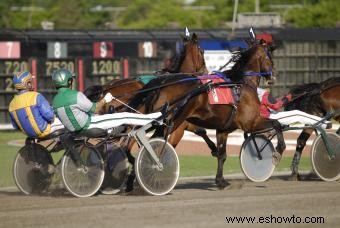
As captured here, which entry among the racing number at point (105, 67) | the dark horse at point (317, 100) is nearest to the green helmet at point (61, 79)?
the dark horse at point (317, 100)

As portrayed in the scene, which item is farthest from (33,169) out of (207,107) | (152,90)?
(207,107)

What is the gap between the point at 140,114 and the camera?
1280 cm

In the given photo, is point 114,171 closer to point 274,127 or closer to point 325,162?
point 274,127

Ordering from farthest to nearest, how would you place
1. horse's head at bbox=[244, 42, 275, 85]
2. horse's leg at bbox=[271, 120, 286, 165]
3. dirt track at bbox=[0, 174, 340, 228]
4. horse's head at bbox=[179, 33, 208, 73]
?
1. horse's head at bbox=[179, 33, 208, 73]
2. horse's head at bbox=[244, 42, 275, 85]
3. horse's leg at bbox=[271, 120, 286, 165]
4. dirt track at bbox=[0, 174, 340, 228]

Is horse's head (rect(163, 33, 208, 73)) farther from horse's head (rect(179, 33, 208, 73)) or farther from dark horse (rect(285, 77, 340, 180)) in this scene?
dark horse (rect(285, 77, 340, 180))

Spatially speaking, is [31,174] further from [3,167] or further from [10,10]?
[10,10]

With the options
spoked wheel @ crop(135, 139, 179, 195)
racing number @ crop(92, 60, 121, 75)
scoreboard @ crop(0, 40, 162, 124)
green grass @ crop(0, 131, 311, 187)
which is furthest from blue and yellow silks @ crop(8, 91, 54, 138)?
racing number @ crop(92, 60, 121, 75)

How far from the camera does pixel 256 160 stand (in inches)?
564

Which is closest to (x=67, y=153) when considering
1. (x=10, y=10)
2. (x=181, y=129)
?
(x=181, y=129)

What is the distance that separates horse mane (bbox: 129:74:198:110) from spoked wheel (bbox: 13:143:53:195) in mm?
1635

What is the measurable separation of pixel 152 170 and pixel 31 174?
1.82 meters

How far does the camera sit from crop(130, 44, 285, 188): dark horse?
526 inches

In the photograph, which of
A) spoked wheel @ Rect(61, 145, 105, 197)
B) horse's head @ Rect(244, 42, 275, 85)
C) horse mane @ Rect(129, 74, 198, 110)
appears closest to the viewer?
spoked wheel @ Rect(61, 145, 105, 197)

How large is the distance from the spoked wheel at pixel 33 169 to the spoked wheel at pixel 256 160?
3179 millimetres
